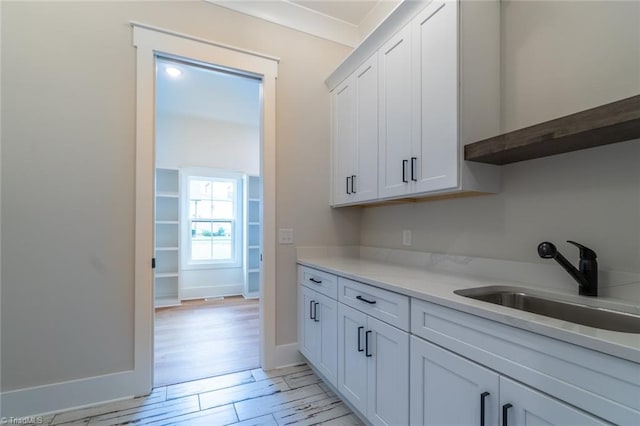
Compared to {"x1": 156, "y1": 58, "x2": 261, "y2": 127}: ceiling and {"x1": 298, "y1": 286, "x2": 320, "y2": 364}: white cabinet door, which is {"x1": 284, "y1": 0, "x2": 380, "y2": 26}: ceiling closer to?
{"x1": 156, "y1": 58, "x2": 261, "y2": 127}: ceiling

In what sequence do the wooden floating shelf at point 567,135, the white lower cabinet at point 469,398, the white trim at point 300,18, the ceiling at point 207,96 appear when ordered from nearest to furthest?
1. the white lower cabinet at point 469,398
2. the wooden floating shelf at point 567,135
3. the white trim at point 300,18
4. the ceiling at point 207,96

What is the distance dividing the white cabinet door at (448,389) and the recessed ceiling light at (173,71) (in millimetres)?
3569

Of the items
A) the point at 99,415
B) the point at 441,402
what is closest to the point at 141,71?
the point at 99,415

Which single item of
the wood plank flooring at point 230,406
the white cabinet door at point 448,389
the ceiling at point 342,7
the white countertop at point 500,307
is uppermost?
the ceiling at point 342,7

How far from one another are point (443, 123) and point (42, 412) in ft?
9.64

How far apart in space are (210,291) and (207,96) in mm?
3096

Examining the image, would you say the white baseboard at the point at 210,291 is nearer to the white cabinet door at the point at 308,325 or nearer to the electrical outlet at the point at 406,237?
the white cabinet door at the point at 308,325

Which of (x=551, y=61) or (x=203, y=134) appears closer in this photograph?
(x=551, y=61)

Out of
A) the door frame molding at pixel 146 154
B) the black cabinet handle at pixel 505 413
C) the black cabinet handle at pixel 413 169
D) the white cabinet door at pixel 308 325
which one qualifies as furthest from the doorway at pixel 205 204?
Answer: the black cabinet handle at pixel 505 413

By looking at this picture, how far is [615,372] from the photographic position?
0.71 meters

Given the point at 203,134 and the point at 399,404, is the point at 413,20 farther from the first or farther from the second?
the point at 203,134

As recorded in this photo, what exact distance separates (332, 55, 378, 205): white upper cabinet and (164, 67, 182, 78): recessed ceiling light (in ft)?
6.33

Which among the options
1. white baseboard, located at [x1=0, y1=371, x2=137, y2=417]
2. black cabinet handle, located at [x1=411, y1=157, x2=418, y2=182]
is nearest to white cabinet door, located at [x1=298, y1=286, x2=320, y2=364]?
black cabinet handle, located at [x1=411, y1=157, x2=418, y2=182]

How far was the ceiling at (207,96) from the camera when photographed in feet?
11.4
